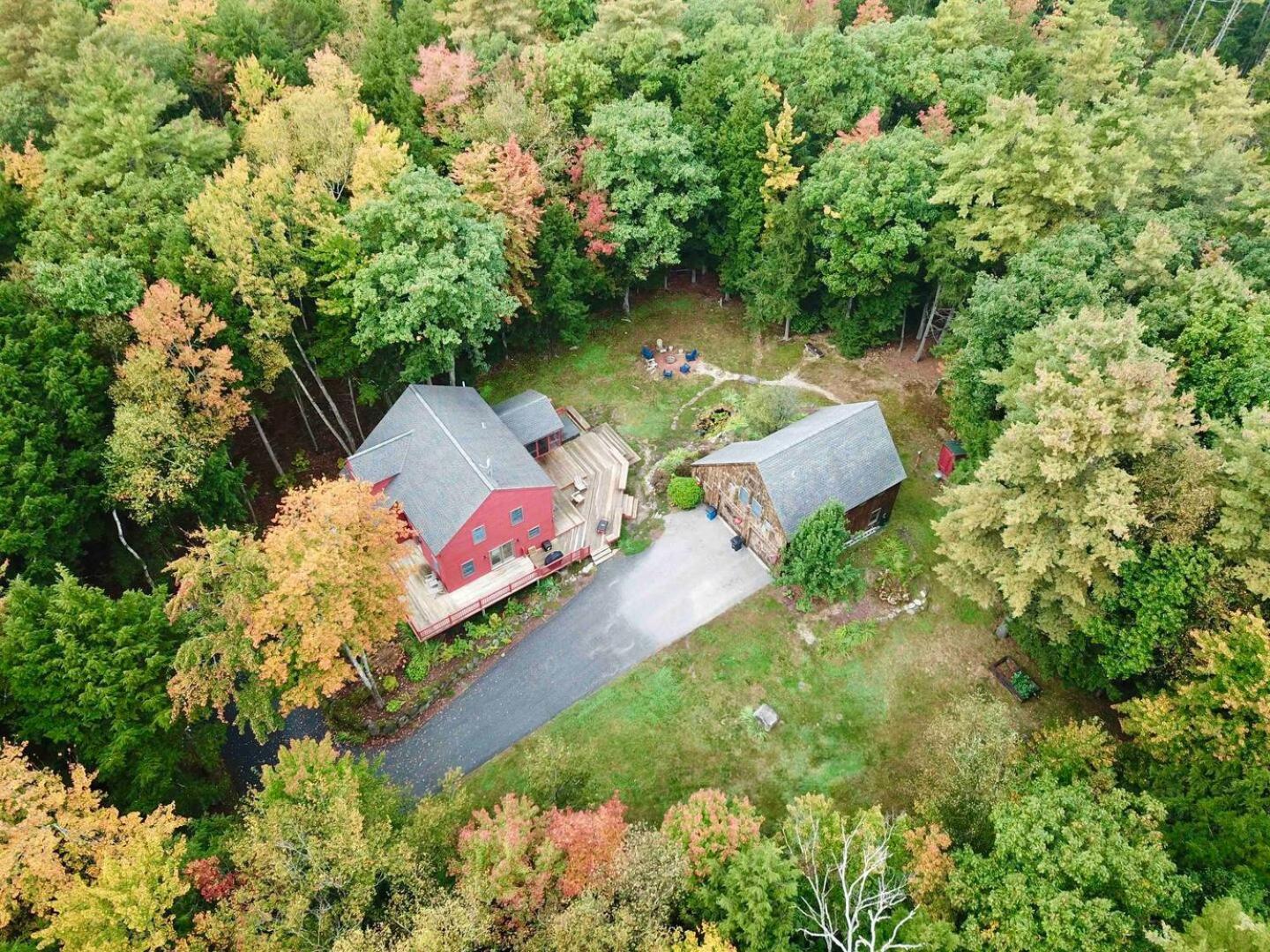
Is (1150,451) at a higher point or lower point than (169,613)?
higher

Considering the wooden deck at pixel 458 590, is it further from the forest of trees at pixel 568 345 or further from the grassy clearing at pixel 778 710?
the grassy clearing at pixel 778 710

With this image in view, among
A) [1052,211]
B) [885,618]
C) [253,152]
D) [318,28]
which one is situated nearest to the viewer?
[885,618]

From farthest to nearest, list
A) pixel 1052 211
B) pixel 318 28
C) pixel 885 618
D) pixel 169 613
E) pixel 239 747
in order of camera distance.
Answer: pixel 318 28, pixel 1052 211, pixel 885 618, pixel 239 747, pixel 169 613

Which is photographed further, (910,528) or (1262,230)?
(910,528)

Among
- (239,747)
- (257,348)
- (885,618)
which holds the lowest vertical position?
(239,747)

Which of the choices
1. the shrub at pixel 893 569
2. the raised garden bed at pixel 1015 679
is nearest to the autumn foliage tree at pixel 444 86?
the shrub at pixel 893 569

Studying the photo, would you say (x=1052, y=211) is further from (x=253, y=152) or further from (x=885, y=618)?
(x=253, y=152)

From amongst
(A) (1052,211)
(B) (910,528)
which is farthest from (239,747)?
(A) (1052,211)
